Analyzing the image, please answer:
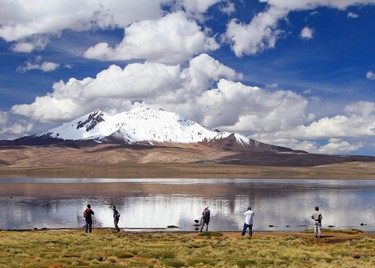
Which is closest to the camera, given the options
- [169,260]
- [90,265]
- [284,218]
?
[90,265]

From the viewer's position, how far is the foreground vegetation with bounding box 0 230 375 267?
26562 millimetres

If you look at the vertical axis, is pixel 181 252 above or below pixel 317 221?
below

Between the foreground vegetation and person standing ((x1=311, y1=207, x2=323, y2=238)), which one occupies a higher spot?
person standing ((x1=311, y1=207, x2=323, y2=238))

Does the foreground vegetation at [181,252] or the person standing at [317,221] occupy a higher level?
the person standing at [317,221]

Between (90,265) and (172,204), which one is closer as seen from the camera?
(90,265)

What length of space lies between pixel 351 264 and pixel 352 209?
55.2 meters

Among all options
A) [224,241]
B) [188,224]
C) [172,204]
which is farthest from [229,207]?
[224,241]

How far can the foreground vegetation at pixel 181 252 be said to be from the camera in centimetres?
2656

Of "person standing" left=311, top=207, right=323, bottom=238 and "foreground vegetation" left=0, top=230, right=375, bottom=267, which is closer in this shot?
"foreground vegetation" left=0, top=230, right=375, bottom=267

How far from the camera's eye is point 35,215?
217 ft

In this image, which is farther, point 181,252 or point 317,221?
point 317,221

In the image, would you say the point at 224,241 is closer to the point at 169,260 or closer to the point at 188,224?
the point at 169,260

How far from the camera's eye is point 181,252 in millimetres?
30875

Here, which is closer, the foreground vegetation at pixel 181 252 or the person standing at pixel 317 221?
the foreground vegetation at pixel 181 252
